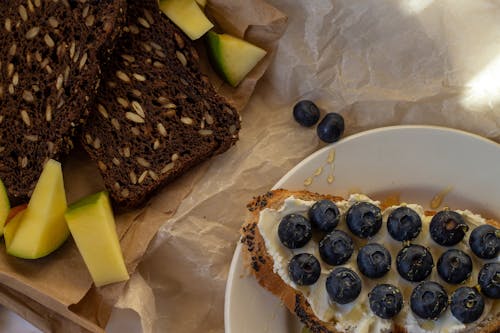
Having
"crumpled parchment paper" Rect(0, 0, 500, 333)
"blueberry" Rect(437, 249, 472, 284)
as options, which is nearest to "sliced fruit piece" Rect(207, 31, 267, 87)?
"crumpled parchment paper" Rect(0, 0, 500, 333)

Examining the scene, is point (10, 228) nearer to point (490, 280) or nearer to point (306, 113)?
point (306, 113)

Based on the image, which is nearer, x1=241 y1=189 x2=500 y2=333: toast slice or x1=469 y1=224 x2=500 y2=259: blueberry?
x1=469 y1=224 x2=500 y2=259: blueberry

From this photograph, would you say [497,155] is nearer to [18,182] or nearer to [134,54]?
[134,54]

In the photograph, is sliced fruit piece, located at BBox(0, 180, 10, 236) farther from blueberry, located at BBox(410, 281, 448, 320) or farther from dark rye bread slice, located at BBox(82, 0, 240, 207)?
blueberry, located at BBox(410, 281, 448, 320)

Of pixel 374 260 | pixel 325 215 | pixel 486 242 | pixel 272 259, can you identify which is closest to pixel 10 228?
pixel 272 259

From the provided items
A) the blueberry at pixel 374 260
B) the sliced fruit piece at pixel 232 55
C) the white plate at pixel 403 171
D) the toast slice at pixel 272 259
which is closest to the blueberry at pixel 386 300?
the blueberry at pixel 374 260
